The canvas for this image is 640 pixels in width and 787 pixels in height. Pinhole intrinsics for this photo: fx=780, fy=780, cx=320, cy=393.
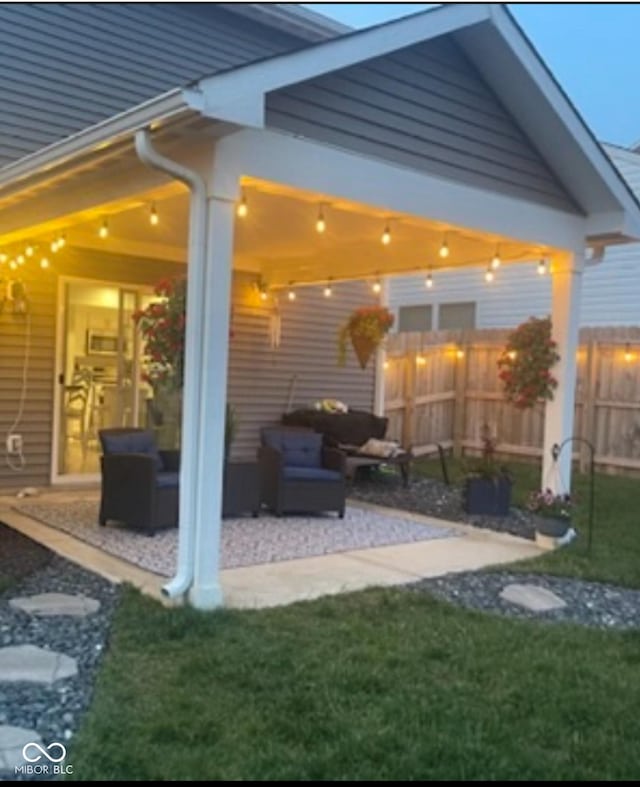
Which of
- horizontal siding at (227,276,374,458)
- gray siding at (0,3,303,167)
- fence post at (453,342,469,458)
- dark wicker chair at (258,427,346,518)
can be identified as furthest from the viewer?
fence post at (453,342,469,458)

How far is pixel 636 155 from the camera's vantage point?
1355 centimetres

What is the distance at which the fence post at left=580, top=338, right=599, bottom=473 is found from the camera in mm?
11047

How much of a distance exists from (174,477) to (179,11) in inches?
208

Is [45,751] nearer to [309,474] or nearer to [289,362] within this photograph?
[309,474]

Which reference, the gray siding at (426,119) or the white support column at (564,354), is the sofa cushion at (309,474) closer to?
the white support column at (564,354)

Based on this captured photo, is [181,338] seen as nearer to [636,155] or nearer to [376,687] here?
[376,687]

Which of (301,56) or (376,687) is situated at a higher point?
(301,56)

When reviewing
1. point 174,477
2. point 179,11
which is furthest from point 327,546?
point 179,11

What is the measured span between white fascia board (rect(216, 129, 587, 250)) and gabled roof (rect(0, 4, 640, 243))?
Result: 0.90 ft

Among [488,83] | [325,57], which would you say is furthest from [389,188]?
[488,83]

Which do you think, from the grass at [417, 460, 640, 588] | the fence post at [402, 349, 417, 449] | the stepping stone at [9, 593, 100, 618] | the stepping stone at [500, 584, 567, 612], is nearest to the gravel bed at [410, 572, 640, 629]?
the stepping stone at [500, 584, 567, 612]

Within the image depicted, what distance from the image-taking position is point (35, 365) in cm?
798

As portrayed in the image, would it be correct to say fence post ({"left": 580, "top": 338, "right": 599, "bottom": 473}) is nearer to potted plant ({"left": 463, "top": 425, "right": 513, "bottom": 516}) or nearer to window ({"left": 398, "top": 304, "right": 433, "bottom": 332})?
potted plant ({"left": 463, "top": 425, "right": 513, "bottom": 516})

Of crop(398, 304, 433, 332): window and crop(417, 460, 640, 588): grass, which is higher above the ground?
crop(398, 304, 433, 332): window
